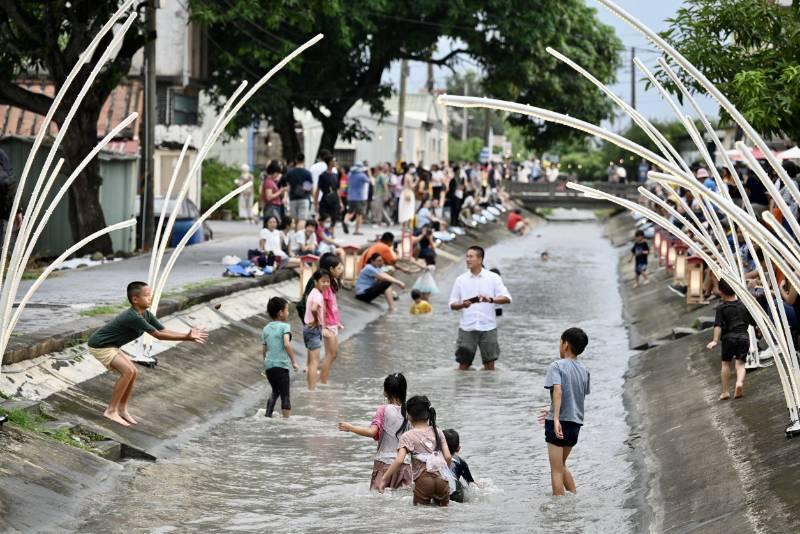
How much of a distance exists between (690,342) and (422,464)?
10.0 m

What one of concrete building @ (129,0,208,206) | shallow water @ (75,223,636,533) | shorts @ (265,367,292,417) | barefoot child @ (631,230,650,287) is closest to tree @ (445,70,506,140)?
concrete building @ (129,0,208,206)

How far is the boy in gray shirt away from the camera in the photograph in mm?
12406

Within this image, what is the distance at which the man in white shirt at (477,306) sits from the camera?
20.0 meters

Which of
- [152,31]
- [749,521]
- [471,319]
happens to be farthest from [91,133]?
[749,521]

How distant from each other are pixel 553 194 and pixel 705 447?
63.5m

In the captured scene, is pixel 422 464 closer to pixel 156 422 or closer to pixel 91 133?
pixel 156 422

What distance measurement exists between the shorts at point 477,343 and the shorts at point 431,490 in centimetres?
851

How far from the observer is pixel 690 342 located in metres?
21.6

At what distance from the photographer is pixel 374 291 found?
94.0 ft

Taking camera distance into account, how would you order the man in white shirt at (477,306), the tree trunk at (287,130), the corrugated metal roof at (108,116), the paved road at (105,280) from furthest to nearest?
the tree trunk at (287,130), the corrugated metal roof at (108,116), the man in white shirt at (477,306), the paved road at (105,280)

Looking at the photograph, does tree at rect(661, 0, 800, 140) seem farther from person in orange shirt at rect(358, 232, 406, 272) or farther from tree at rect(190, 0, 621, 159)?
tree at rect(190, 0, 621, 159)

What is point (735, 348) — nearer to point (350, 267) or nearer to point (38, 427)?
point (38, 427)

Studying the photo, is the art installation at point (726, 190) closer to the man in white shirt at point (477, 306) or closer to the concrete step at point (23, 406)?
the concrete step at point (23, 406)

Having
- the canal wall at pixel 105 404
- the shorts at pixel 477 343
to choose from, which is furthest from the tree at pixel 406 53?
the shorts at pixel 477 343
